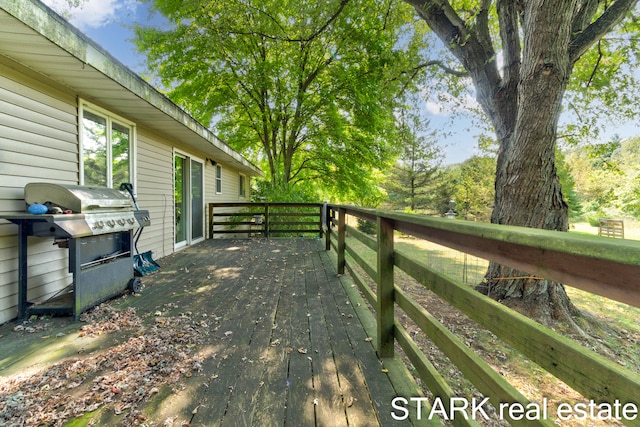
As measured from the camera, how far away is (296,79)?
9.81 meters

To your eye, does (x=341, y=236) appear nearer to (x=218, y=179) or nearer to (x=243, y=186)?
(x=218, y=179)

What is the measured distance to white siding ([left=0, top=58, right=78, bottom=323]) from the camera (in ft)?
8.14


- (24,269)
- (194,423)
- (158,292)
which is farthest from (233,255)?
(194,423)

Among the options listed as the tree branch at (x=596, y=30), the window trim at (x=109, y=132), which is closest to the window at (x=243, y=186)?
the window trim at (x=109, y=132)

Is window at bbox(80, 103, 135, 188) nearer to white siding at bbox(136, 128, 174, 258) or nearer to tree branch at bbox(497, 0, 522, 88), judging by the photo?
white siding at bbox(136, 128, 174, 258)

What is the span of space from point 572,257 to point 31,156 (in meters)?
4.02

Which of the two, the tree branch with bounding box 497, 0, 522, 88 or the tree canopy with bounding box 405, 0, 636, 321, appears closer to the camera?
the tree canopy with bounding box 405, 0, 636, 321

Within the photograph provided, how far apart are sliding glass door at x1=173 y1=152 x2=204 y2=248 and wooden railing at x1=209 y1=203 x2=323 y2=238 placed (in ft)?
2.44

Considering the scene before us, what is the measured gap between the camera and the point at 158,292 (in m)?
3.25

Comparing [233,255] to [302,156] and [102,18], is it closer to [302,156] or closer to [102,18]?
[302,156]

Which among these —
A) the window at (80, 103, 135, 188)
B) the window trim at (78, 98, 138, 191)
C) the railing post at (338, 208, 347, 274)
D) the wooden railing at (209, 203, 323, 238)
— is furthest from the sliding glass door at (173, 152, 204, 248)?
the railing post at (338, 208, 347, 274)

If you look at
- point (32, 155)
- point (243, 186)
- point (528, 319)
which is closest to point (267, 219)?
point (243, 186)

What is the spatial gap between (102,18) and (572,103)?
528 inches

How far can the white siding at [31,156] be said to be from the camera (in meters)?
2.48
